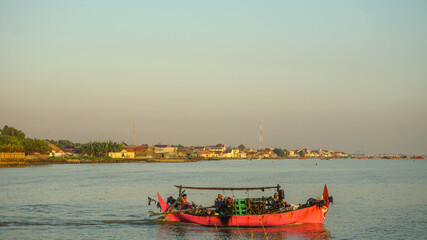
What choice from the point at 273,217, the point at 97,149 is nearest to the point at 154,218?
the point at 273,217

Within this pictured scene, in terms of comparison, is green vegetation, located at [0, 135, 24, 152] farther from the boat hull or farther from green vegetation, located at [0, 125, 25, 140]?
the boat hull

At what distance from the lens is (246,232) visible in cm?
3112

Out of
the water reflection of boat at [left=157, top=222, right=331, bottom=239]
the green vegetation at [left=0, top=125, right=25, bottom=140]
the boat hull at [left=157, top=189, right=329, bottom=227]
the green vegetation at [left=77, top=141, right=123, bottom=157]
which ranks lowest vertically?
the water reflection of boat at [left=157, top=222, right=331, bottom=239]

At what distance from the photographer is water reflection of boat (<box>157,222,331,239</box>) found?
3025 centimetres

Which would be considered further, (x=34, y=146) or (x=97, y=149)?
(x=97, y=149)

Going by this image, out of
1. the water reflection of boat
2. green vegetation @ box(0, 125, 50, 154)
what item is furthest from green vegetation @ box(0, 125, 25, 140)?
the water reflection of boat

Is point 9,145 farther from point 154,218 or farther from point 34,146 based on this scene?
point 154,218

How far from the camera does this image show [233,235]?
101ft

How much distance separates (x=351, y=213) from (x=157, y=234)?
18.6m

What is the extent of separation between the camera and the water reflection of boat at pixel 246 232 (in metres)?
30.3

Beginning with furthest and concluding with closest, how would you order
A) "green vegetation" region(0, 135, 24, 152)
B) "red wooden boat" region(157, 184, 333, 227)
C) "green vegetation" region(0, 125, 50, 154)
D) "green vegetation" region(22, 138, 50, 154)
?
"green vegetation" region(22, 138, 50, 154)
"green vegetation" region(0, 125, 50, 154)
"green vegetation" region(0, 135, 24, 152)
"red wooden boat" region(157, 184, 333, 227)

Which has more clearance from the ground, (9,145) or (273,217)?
(9,145)

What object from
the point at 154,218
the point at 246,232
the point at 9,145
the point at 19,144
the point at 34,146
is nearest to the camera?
the point at 246,232

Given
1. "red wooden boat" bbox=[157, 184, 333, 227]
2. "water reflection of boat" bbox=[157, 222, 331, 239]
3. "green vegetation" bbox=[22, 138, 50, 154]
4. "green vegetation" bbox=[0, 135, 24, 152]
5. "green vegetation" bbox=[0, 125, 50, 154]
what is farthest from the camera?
"green vegetation" bbox=[22, 138, 50, 154]
